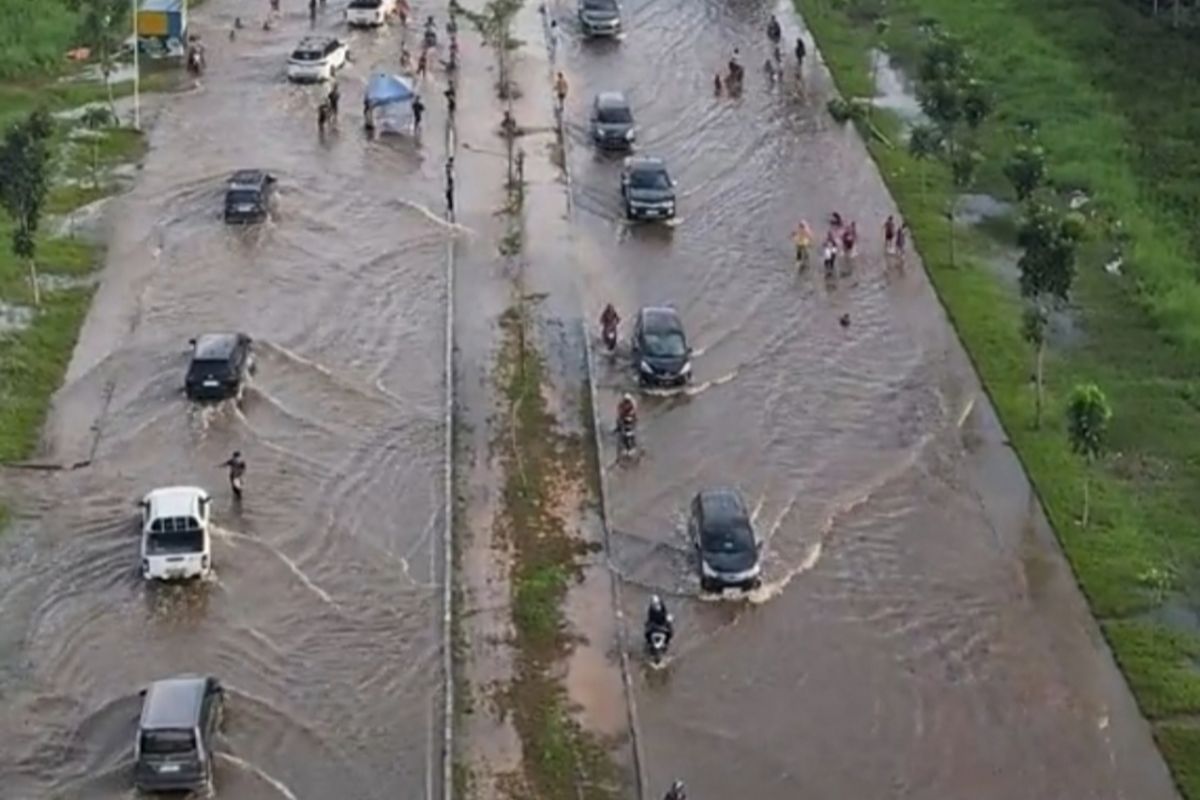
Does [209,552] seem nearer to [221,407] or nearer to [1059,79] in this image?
[221,407]

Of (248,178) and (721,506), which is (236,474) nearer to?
(721,506)

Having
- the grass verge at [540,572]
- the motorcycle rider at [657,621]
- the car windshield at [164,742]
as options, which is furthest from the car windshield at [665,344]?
the car windshield at [164,742]

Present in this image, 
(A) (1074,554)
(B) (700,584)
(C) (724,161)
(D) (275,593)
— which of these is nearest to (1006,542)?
(A) (1074,554)

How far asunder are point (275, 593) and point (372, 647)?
286 cm

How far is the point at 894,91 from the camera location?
69.1 m

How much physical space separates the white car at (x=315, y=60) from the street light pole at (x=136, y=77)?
16.4ft

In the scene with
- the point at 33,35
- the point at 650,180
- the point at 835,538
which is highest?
the point at 33,35

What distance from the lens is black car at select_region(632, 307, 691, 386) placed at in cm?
4688

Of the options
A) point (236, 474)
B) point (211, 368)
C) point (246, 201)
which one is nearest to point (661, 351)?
Answer: point (211, 368)

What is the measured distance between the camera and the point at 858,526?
41500 mm

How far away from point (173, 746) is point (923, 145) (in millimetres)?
32342

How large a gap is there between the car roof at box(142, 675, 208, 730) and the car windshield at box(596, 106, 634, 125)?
107 ft

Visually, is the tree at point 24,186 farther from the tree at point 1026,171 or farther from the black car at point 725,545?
the tree at point 1026,171

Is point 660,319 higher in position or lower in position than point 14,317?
lower
